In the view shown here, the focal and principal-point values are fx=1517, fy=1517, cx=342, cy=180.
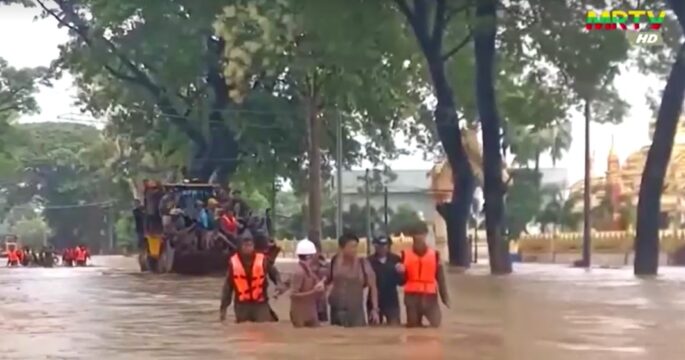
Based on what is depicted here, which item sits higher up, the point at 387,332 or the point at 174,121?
the point at 174,121

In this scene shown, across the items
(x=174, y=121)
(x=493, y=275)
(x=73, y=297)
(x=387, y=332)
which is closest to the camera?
(x=387, y=332)

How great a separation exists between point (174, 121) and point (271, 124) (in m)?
3.82

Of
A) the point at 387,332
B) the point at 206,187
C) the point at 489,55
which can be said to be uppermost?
the point at 489,55

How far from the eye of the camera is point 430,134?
5816cm

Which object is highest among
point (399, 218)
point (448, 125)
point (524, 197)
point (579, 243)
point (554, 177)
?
point (554, 177)

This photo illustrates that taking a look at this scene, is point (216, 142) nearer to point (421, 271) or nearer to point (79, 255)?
point (79, 255)

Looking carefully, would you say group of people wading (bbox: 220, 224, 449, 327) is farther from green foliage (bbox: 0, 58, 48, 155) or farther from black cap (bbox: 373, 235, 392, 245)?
green foliage (bbox: 0, 58, 48, 155)

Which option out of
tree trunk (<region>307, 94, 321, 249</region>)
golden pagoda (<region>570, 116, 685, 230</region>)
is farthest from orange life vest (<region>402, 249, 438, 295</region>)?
golden pagoda (<region>570, 116, 685, 230</region>)

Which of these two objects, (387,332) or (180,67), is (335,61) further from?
(387,332)

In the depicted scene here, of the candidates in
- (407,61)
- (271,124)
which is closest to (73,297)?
(407,61)

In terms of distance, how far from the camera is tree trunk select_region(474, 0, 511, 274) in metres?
38.3

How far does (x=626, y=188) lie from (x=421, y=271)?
61351mm

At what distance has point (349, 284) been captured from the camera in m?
17.1

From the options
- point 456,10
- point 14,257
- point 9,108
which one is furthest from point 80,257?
point 456,10
